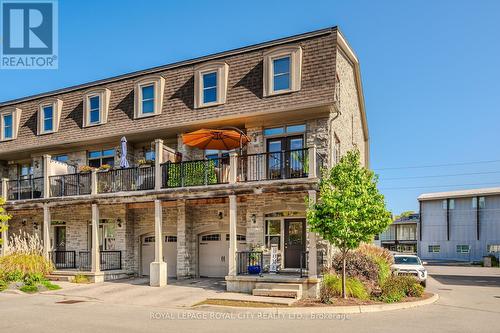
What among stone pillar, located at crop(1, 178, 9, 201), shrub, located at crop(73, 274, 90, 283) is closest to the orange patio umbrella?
shrub, located at crop(73, 274, 90, 283)

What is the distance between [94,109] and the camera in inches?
883

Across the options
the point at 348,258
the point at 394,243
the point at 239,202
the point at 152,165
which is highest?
the point at 152,165

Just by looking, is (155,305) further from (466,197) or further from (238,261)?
(466,197)

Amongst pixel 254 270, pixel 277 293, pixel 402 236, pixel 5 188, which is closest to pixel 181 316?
pixel 277 293

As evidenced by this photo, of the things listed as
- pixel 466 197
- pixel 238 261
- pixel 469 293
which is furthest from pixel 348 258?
pixel 466 197

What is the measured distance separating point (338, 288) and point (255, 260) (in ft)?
11.8

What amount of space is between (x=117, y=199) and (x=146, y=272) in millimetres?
4423

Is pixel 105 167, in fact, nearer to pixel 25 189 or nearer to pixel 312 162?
pixel 25 189

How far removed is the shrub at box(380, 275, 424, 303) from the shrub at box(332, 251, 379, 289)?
72 centimetres

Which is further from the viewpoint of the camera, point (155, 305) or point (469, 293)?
point (469, 293)

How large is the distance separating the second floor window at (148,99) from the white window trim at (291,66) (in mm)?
5983

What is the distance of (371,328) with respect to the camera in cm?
1066

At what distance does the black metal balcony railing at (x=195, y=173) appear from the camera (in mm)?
18078

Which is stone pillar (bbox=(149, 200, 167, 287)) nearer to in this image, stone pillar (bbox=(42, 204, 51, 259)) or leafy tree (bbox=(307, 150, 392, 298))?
stone pillar (bbox=(42, 204, 51, 259))
